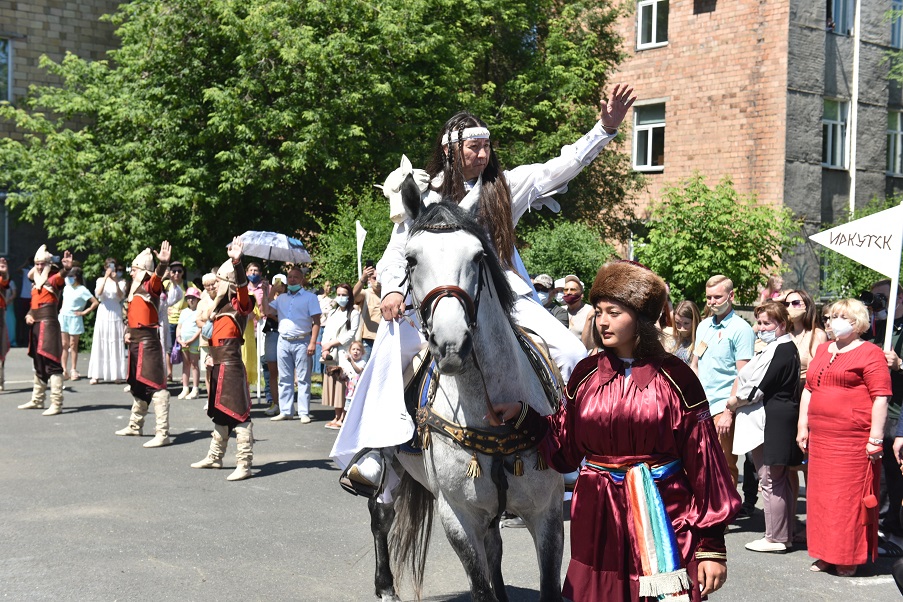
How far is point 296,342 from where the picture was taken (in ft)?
49.9

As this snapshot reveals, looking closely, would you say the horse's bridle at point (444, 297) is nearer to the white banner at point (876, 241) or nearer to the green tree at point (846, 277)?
the white banner at point (876, 241)

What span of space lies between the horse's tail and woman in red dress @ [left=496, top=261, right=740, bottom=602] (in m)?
2.01

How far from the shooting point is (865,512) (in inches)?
283

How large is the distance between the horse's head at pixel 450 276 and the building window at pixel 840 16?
2507cm

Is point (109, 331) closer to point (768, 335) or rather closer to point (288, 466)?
point (288, 466)

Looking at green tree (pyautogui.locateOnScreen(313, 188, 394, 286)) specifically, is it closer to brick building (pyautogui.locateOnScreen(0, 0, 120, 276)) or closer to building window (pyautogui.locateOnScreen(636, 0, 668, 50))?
building window (pyautogui.locateOnScreen(636, 0, 668, 50))

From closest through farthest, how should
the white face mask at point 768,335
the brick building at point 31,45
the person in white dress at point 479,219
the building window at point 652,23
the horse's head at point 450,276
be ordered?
the horse's head at point 450,276 < the person in white dress at point 479,219 < the white face mask at point 768,335 < the building window at point 652,23 < the brick building at point 31,45

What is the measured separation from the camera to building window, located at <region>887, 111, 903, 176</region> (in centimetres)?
2838

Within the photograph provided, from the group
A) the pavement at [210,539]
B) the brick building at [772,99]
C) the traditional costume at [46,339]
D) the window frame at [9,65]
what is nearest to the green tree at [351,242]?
the traditional costume at [46,339]

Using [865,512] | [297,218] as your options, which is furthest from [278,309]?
[297,218]

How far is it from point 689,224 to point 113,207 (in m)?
14.8

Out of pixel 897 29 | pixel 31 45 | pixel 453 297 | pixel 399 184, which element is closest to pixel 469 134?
pixel 399 184

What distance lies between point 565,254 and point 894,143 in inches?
538

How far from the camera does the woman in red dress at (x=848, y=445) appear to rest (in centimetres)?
714
